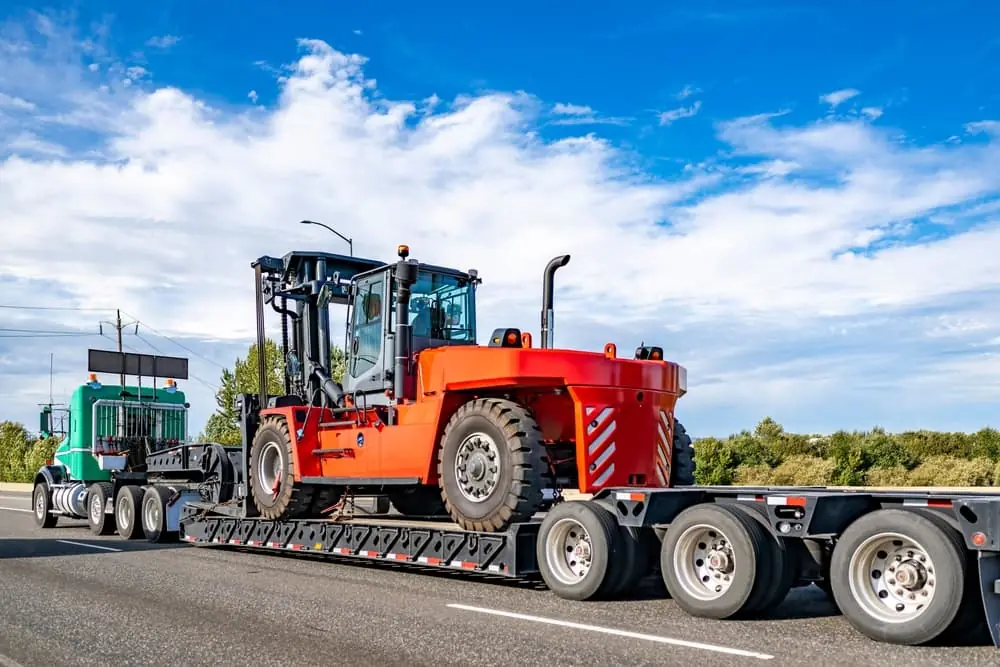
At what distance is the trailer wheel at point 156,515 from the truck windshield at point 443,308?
23.8ft

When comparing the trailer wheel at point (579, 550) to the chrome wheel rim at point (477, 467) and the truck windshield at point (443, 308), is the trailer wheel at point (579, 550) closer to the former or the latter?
the chrome wheel rim at point (477, 467)

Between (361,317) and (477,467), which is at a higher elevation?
(361,317)

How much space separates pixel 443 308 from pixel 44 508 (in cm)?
1289

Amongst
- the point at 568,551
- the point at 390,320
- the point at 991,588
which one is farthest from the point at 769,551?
the point at 390,320

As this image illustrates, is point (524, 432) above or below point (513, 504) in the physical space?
above

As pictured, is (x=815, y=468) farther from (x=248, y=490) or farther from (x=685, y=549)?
(x=685, y=549)

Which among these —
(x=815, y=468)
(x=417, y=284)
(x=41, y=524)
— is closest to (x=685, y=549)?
(x=417, y=284)

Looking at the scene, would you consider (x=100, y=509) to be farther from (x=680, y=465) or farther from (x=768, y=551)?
(x=768, y=551)

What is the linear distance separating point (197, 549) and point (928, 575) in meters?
11.5

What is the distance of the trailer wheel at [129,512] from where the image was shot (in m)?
17.5

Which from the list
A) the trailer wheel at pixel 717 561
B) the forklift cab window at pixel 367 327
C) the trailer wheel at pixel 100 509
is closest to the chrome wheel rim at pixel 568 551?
the trailer wheel at pixel 717 561

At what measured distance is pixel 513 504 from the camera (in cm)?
962

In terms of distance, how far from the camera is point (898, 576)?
709 centimetres

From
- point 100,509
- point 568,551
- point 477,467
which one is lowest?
point 100,509
